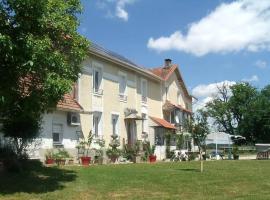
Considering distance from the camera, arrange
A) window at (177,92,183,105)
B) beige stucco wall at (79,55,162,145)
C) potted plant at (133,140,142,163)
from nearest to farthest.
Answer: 1. beige stucco wall at (79,55,162,145)
2. potted plant at (133,140,142,163)
3. window at (177,92,183,105)

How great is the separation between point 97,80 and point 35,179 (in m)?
15.8

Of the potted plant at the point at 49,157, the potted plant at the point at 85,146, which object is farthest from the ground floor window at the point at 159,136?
the potted plant at the point at 49,157

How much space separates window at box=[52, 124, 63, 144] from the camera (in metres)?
27.4

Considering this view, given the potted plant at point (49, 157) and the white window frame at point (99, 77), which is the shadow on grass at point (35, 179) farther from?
the white window frame at point (99, 77)

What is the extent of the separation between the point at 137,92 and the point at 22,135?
18.8 metres

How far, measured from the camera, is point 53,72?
1507 centimetres

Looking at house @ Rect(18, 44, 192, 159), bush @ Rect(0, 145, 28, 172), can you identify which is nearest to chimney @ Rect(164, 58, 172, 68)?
house @ Rect(18, 44, 192, 159)

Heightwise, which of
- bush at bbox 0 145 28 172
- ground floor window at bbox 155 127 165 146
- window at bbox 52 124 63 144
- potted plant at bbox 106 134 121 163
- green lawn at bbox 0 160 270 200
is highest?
ground floor window at bbox 155 127 165 146

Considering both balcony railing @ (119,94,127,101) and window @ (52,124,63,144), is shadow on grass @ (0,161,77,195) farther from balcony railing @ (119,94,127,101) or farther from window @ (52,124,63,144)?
balcony railing @ (119,94,127,101)

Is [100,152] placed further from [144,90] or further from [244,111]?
[244,111]

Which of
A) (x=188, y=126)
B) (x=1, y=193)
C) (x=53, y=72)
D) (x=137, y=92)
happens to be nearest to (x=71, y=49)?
(x=53, y=72)

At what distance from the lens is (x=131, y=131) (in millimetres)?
37125

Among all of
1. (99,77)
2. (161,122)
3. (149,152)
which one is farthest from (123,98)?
(161,122)

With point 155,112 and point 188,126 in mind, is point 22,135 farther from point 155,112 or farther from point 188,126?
point 155,112
